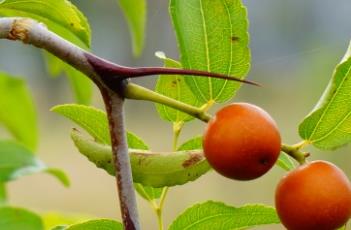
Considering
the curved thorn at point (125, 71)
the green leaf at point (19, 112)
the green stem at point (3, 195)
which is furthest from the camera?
the green leaf at point (19, 112)

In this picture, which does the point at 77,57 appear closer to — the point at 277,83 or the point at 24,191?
the point at 24,191

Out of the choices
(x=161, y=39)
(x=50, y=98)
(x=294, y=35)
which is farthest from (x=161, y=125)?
(x=294, y=35)

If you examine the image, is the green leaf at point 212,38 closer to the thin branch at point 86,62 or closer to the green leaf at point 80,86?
the thin branch at point 86,62

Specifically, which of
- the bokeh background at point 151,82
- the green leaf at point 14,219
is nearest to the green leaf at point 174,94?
the green leaf at point 14,219

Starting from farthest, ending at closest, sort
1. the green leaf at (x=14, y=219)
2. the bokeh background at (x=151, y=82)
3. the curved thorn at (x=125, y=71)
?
1. the bokeh background at (x=151, y=82)
2. the green leaf at (x=14, y=219)
3. the curved thorn at (x=125, y=71)

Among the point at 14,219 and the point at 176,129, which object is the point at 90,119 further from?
the point at 14,219

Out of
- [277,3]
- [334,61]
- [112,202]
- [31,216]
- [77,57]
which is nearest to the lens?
[77,57]

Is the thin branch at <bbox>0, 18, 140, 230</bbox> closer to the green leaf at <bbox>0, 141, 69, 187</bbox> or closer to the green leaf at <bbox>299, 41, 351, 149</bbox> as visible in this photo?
the green leaf at <bbox>299, 41, 351, 149</bbox>
